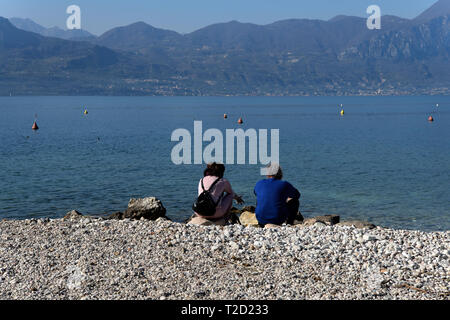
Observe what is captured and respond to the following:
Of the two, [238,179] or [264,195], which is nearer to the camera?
[264,195]

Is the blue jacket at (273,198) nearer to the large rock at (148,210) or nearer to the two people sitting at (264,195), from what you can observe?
the two people sitting at (264,195)

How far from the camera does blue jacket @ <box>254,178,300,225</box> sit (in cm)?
1257

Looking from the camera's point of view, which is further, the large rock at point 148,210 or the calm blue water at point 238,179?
the calm blue water at point 238,179

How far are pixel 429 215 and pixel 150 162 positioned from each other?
26857mm

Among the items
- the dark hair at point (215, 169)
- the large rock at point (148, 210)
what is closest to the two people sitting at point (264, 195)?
the dark hair at point (215, 169)

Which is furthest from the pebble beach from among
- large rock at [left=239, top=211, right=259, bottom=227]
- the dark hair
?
large rock at [left=239, top=211, right=259, bottom=227]

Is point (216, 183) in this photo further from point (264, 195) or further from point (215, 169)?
point (264, 195)

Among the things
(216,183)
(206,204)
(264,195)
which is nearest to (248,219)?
(264,195)

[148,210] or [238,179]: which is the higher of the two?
[148,210]

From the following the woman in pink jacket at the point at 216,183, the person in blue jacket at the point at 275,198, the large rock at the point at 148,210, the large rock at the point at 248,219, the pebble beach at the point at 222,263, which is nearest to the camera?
the pebble beach at the point at 222,263

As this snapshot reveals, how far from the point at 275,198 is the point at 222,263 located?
3.32 meters

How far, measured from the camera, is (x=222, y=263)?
984 cm

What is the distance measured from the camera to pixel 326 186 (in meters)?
32.6

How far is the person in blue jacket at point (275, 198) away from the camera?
1256cm
